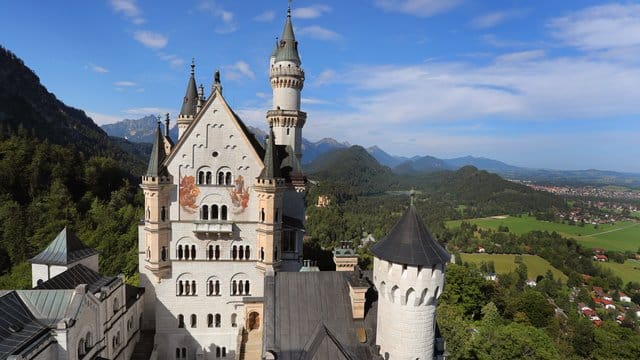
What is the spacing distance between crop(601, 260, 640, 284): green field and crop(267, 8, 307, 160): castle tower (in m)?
127

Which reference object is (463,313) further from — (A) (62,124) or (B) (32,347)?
(A) (62,124)

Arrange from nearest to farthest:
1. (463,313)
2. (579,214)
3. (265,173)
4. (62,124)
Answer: (265,173) < (463,313) < (62,124) < (579,214)

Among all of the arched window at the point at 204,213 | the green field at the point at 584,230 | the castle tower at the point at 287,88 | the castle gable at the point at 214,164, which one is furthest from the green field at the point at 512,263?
the arched window at the point at 204,213

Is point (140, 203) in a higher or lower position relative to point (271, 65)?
lower

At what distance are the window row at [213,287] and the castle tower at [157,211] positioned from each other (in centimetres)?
186

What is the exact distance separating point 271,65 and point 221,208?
17.5m

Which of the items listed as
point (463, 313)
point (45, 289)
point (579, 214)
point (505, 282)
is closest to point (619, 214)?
point (579, 214)

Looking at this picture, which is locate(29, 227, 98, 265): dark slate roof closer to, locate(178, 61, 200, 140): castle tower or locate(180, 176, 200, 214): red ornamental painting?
locate(180, 176, 200, 214): red ornamental painting

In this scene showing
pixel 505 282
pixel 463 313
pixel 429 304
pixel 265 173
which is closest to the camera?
pixel 429 304

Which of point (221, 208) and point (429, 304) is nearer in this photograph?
point (429, 304)

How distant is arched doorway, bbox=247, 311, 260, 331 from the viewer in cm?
2769

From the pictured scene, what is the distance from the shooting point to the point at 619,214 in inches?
7785

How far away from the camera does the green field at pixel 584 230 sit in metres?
144

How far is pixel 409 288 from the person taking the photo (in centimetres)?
1581
